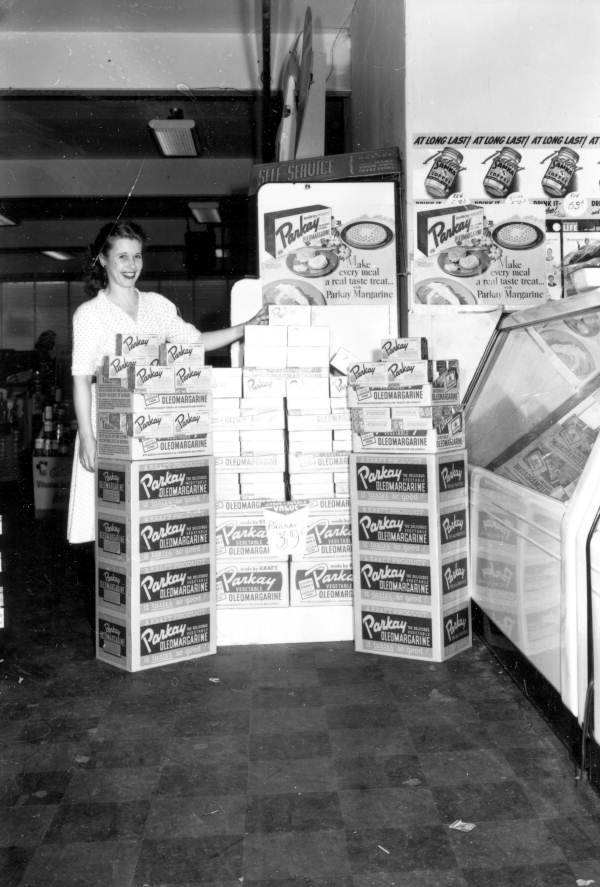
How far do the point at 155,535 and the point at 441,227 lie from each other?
223 centimetres

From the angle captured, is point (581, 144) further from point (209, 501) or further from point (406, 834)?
point (406, 834)

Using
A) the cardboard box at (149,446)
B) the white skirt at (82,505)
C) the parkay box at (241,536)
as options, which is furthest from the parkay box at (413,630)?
the white skirt at (82,505)

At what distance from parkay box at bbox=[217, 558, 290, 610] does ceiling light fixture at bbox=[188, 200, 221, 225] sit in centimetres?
719

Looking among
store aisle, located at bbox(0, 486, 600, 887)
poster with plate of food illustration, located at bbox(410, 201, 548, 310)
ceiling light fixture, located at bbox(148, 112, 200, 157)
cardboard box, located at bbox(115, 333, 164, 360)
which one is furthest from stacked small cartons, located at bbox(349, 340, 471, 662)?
ceiling light fixture, located at bbox(148, 112, 200, 157)

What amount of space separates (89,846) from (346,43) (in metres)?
6.03

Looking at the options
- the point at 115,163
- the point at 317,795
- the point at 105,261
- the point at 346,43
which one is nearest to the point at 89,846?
the point at 317,795

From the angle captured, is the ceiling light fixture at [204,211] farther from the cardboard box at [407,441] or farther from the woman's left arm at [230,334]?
the cardboard box at [407,441]

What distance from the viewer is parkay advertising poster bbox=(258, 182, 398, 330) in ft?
13.4

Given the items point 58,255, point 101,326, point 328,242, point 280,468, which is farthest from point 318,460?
point 58,255

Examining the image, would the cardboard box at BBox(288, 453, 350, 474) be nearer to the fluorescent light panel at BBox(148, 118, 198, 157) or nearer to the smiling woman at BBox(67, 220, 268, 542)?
the smiling woman at BBox(67, 220, 268, 542)

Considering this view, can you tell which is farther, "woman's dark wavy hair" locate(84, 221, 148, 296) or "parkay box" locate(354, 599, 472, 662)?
"woman's dark wavy hair" locate(84, 221, 148, 296)

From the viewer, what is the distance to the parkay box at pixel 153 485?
3.10 m

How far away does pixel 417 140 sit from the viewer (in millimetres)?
4137

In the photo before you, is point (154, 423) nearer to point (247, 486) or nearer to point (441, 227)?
point (247, 486)
